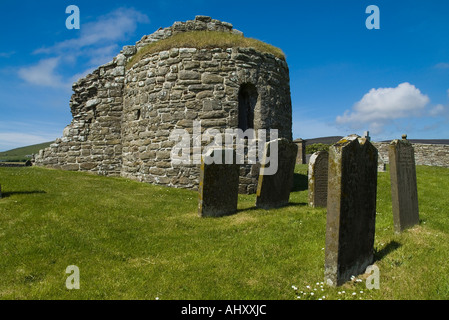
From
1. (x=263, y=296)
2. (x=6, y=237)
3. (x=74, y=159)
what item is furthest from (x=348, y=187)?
(x=74, y=159)

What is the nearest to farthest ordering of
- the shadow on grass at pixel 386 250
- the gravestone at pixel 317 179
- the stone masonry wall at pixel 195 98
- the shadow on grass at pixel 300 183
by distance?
the shadow on grass at pixel 386 250
the gravestone at pixel 317 179
the stone masonry wall at pixel 195 98
the shadow on grass at pixel 300 183

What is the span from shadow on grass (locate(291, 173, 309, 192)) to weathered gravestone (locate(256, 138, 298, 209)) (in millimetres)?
4187

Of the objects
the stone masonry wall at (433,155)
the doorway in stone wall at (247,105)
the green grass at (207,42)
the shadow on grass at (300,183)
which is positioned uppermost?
the green grass at (207,42)

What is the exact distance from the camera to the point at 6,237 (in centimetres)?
555

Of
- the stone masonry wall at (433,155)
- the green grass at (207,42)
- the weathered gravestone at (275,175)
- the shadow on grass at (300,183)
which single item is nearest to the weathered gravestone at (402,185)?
the weathered gravestone at (275,175)

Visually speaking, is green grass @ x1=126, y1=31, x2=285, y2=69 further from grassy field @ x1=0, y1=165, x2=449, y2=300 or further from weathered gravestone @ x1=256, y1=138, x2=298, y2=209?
grassy field @ x1=0, y1=165, x2=449, y2=300

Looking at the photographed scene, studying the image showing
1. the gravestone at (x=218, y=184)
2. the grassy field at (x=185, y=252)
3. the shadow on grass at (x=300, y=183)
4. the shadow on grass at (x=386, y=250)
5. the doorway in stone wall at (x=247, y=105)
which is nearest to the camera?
the grassy field at (x=185, y=252)

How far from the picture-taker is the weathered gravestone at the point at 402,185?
18.6 ft

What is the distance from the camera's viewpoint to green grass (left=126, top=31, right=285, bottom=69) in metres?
11.6

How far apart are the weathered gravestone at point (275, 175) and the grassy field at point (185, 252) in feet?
1.38

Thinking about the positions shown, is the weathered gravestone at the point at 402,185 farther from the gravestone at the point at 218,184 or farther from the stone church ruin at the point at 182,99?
the stone church ruin at the point at 182,99

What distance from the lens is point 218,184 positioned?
24.6ft

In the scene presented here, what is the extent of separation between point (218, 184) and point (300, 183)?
7563 millimetres
